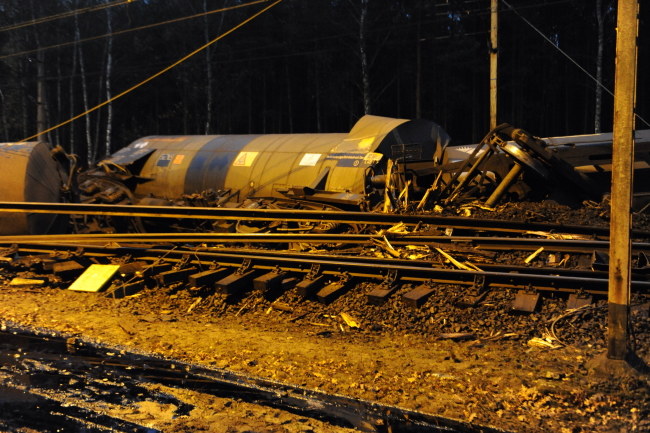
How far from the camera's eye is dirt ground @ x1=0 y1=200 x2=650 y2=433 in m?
4.68

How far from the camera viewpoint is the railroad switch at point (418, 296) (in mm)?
6925

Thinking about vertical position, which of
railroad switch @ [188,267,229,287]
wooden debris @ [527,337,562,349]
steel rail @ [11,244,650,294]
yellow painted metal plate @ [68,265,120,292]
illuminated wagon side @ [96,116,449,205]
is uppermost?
illuminated wagon side @ [96,116,449,205]

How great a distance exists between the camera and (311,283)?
301 inches

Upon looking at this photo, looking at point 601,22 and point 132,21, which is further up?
point 132,21

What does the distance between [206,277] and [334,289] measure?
205cm

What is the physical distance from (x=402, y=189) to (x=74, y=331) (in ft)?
22.4

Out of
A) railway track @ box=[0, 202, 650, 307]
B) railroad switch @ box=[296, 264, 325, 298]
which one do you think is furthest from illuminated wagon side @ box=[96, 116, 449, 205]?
railroad switch @ box=[296, 264, 325, 298]

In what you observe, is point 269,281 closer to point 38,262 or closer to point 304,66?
point 38,262

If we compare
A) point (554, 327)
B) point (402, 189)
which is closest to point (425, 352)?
point (554, 327)

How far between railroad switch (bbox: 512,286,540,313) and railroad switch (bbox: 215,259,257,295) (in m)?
3.76

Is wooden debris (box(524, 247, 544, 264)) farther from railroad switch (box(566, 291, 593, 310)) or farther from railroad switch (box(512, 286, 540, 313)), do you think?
railroad switch (box(566, 291, 593, 310))

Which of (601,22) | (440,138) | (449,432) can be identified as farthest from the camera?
(601,22)

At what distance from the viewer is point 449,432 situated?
14.3ft

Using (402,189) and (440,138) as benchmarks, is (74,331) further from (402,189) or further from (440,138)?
(440,138)
